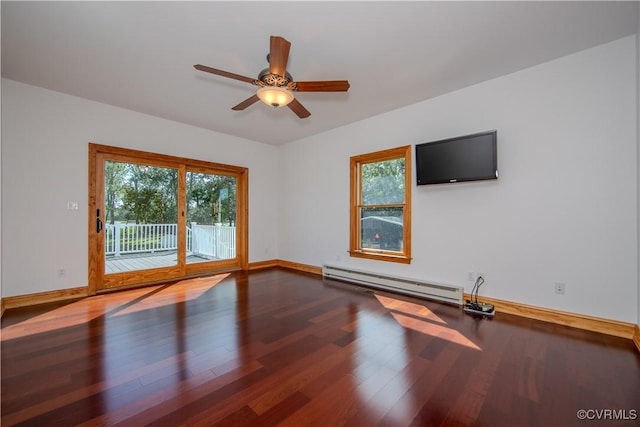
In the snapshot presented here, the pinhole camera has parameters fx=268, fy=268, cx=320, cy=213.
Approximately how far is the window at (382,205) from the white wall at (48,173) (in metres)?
3.63

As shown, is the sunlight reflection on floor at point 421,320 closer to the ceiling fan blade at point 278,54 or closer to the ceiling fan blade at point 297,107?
the ceiling fan blade at point 297,107

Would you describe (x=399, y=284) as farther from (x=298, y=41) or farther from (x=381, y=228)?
(x=298, y=41)

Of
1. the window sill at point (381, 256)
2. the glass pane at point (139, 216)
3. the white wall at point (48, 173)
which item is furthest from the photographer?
the glass pane at point (139, 216)

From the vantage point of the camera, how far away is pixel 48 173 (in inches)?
141

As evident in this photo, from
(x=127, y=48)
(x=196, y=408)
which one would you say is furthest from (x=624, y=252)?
(x=127, y=48)

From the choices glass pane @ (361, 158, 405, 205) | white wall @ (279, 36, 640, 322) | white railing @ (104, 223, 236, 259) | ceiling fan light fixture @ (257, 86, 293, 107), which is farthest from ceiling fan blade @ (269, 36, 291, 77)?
white railing @ (104, 223, 236, 259)

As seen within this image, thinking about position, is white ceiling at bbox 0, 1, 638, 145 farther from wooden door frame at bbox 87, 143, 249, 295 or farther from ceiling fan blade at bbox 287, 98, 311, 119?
wooden door frame at bbox 87, 143, 249, 295

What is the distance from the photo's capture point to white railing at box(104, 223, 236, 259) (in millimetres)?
4285

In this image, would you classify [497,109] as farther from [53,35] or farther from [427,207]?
[53,35]

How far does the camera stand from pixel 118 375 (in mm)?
1907

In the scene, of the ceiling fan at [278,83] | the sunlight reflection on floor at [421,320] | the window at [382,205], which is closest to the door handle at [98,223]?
the ceiling fan at [278,83]

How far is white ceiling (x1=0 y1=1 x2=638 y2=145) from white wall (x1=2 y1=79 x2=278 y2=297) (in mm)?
315

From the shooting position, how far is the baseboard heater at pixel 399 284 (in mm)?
3470

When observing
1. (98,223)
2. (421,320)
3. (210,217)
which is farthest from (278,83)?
(210,217)
